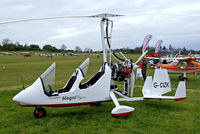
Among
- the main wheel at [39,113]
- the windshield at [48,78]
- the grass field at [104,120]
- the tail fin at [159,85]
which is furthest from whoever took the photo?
the tail fin at [159,85]

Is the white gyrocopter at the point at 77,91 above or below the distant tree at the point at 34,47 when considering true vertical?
below

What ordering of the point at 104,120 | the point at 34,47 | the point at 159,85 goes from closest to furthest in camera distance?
1. the point at 104,120
2. the point at 159,85
3. the point at 34,47

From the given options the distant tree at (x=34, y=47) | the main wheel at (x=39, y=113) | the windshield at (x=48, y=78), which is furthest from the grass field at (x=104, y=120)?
the distant tree at (x=34, y=47)

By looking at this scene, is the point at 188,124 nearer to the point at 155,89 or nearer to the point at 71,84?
the point at 155,89

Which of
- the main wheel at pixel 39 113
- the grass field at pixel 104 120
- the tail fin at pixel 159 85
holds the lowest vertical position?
the grass field at pixel 104 120

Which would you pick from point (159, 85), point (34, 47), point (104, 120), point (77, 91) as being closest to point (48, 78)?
point (77, 91)

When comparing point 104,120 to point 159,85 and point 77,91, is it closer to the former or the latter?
point 77,91

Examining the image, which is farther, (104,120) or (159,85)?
(159,85)

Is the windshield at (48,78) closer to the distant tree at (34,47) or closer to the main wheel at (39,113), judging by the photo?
the main wheel at (39,113)

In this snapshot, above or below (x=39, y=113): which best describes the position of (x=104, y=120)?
below

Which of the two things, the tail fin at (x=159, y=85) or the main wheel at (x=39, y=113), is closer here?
the main wheel at (x=39, y=113)

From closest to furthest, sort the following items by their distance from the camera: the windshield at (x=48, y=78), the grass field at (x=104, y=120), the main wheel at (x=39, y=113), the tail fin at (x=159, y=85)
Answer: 1. the grass field at (x=104, y=120)
2. the windshield at (x=48, y=78)
3. the main wheel at (x=39, y=113)
4. the tail fin at (x=159, y=85)

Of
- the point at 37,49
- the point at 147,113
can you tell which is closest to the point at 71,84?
the point at 147,113

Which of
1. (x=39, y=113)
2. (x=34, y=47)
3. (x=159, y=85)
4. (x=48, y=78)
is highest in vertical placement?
(x=34, y=47)
